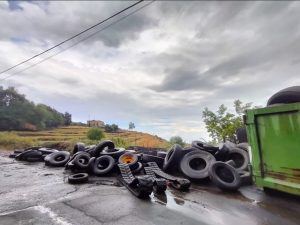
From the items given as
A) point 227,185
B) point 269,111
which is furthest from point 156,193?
point 269,111

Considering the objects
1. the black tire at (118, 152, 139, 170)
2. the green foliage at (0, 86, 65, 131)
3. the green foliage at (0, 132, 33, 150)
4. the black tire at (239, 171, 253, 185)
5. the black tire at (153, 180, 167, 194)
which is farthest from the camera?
the green foliage at (0, 86, 65, 131)

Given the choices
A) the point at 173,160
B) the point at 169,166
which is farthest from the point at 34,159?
the point at 173,160

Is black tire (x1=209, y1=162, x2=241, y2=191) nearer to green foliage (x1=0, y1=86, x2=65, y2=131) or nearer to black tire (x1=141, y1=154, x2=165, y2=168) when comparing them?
black tire (x1=141, y1=154, x2=165, y2=168)

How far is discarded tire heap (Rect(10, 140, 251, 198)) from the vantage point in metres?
6.04

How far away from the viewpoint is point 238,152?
305 inches

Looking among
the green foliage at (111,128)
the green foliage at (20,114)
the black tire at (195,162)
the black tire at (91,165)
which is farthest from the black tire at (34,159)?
the green foliage at (20,114)

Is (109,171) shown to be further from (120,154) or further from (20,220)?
(20,220)

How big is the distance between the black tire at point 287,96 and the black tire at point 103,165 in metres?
5.07

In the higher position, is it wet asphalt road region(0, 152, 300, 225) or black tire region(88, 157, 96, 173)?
black tire region(88, 157, 96, 173)

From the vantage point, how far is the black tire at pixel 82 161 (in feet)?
27.3

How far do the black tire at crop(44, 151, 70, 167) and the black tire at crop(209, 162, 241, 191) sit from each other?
6.53 metres

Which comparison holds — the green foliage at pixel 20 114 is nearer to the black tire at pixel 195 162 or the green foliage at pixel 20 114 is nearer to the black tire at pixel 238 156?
the black tire at pixel 195 162

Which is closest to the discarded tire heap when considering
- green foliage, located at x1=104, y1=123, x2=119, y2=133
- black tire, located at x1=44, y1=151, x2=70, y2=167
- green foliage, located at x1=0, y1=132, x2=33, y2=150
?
black tire, located at x1=44, y1=151, x2=70, y2=167

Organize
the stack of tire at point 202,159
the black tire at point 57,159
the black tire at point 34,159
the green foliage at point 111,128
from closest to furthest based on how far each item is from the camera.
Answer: the stack of tire at point 202,159
the black tire at point 57,159
the black tire at point 34,159
the green foliage at point 111,128
